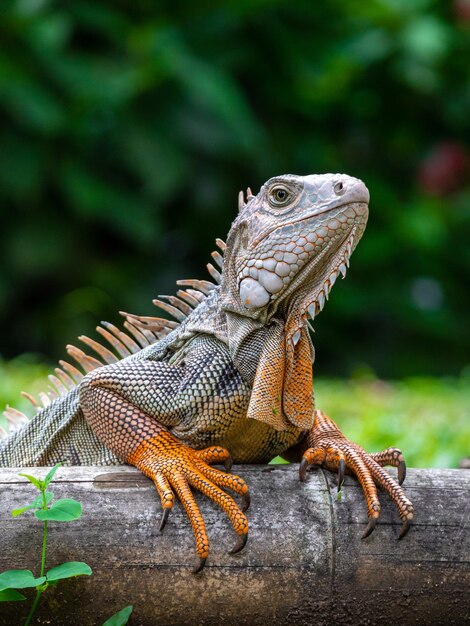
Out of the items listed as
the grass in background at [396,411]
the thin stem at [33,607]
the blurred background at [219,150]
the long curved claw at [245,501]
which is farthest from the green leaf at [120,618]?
the blurred background at [219,150]

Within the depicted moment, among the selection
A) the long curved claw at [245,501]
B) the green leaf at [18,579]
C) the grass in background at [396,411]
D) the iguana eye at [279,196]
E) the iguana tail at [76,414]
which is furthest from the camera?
the grass in background at [396,411]

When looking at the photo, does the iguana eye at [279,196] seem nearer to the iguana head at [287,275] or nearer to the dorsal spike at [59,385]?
the iguana head at [287,275]

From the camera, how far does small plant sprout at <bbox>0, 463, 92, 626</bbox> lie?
2.51m

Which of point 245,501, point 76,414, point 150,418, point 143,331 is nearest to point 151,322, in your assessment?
point 143,331

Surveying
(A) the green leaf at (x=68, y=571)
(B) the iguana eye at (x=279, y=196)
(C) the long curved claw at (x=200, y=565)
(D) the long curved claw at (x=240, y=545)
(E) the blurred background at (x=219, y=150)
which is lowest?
(A) the green leaf at (x=68, y=571)

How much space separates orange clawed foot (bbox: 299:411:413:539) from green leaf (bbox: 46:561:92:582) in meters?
0.79

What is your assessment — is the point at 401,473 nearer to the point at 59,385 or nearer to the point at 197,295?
the point at 197,295

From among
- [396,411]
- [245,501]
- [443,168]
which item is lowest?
[245,501]

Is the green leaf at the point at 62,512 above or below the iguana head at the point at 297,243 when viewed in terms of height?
below

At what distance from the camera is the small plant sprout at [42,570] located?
2.51m

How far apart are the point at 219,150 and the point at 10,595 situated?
859 cm

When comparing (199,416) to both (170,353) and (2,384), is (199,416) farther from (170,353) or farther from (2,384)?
(2,384)

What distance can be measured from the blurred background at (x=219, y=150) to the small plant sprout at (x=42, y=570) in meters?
7.24

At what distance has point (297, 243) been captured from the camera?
9.98 ft
